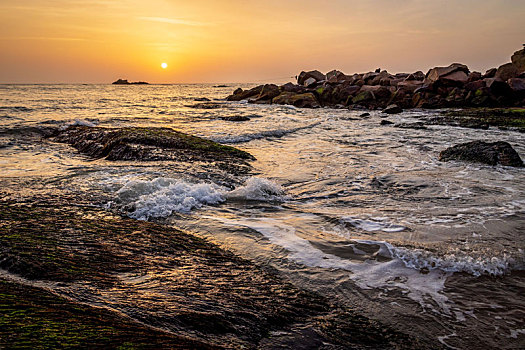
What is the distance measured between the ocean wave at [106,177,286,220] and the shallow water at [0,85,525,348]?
2 cm

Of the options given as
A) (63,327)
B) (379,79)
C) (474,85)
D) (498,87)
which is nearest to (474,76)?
(474,85)

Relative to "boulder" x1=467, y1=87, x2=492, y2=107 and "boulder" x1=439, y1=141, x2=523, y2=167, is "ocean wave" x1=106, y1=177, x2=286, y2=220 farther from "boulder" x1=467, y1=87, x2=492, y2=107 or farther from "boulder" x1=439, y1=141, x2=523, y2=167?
"boulder" x1=467, y1=87, x2=492, y2=107

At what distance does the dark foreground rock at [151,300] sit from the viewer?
164cm

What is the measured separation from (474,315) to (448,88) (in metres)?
28.4

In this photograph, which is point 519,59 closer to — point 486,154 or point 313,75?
point 313,75

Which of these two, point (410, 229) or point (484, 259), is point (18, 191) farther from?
point (484, 259)

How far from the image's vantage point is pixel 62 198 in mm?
4508

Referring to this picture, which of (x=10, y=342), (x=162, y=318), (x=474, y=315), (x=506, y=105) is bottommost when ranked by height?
(x=474, y=315)

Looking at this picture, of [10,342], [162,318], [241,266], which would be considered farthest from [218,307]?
[10,342]

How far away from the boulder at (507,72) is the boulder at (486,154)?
21.7m

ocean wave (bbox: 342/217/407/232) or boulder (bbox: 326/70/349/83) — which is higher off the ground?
boulder (bbox: 326/70/349/83)

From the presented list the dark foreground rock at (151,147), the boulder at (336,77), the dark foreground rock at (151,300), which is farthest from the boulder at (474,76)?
the dark foreground rock at (151,300)

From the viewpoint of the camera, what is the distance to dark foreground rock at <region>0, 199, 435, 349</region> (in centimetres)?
164

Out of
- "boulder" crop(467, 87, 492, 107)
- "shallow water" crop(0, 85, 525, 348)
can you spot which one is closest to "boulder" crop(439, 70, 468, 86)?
"boulder" crop(467, 87, 492, 107)
